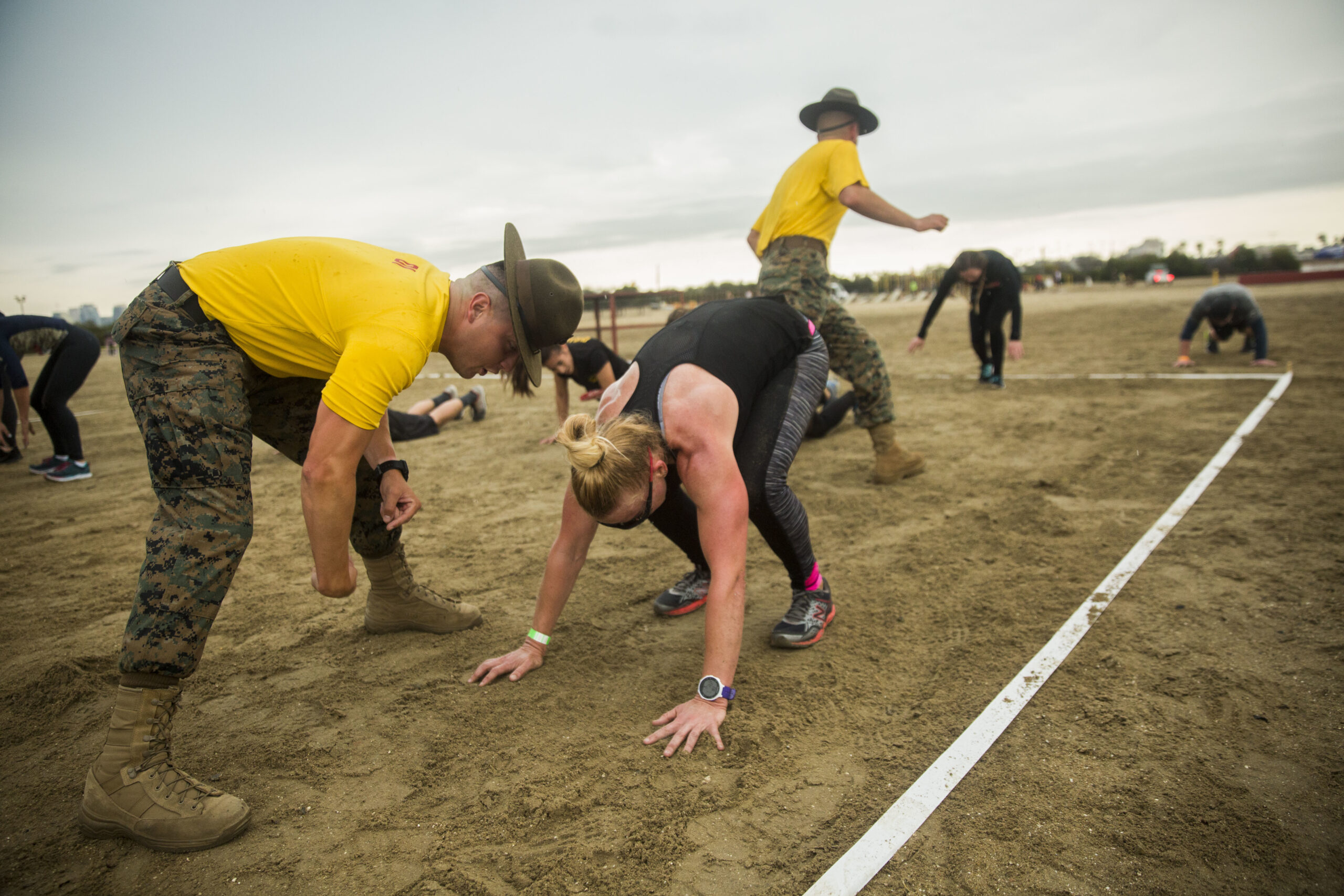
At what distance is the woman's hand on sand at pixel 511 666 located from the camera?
235 centimetres

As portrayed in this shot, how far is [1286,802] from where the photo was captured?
5.53ft

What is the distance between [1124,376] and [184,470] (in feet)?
27.8

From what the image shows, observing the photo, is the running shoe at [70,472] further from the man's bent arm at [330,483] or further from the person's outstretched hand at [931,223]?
the person's outstretched hand at [931,223]

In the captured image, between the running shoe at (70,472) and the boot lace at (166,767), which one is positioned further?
the running shoe at (70,472)

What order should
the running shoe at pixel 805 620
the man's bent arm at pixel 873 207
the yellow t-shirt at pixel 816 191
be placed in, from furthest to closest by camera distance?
the yellow t-shirt at pixel 816 191, the man's bent arm at pixel 873 207, the running shoe at pixel 805 620

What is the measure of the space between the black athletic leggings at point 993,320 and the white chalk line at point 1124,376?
664mm

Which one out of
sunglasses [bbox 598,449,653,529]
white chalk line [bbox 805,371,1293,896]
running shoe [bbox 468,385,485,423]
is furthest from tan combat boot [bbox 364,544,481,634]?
running shoe [bbox 468,385,485,423]

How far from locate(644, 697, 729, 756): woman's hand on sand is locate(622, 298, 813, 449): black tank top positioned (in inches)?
29.7

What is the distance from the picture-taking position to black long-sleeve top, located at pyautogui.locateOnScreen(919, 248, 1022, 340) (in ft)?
24.2

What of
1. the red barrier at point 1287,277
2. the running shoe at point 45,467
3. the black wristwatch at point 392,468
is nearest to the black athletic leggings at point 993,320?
the black wristwatch at point 392,468

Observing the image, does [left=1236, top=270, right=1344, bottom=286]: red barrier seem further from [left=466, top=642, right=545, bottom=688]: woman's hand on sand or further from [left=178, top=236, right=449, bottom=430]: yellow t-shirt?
[left=178, top=236, right=449, bottom=430]: yellow t-shirt

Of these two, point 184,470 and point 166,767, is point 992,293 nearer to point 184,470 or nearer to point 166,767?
point 184,470

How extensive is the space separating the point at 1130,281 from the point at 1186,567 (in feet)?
130

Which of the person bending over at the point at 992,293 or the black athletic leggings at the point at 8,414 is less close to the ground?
the person bending over at the point at 992,293
